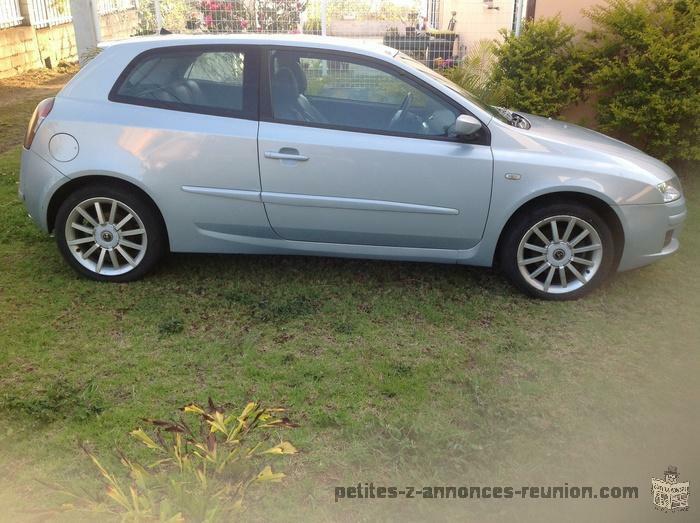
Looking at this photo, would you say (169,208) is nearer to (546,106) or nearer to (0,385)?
(0,385)

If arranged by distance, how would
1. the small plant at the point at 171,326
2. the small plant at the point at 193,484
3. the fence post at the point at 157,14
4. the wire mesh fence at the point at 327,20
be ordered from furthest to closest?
the fence post at the point at 157,14 < the wire mesh fence at the point at 327,20 < the small plant at the point at 171,326 < the small plant at the point at 193,484

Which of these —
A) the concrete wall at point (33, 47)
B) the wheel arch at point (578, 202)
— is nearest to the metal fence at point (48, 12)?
the concrete wall at point (33, 47)

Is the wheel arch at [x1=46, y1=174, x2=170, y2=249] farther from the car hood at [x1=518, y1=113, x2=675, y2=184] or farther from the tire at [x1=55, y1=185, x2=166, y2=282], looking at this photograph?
the car hood at [x1=518, y1=113, x2=675, y2=184]

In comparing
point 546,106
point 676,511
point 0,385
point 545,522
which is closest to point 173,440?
point 0,385

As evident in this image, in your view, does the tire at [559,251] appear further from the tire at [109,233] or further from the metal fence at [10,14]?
the metal fence at [10,14]

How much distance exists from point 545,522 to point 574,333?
1762 mm

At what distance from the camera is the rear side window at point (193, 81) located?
15.2 feet

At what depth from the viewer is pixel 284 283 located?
5.02 m

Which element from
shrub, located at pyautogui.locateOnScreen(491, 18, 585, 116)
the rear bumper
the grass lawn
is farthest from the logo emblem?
shrub, located at pyautogui.locateOnScreen(491, 18, 585, 116)

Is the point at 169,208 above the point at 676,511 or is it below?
above

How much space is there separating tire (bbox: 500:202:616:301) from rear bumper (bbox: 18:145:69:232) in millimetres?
3064

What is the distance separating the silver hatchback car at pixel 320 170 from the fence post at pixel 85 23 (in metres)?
5.56

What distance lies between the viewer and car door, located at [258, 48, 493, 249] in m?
4.50

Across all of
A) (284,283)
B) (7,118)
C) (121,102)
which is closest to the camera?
(121,102)
